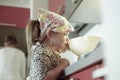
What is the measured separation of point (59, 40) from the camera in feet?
5.88

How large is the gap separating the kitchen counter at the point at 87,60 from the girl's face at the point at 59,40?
1.65 ft

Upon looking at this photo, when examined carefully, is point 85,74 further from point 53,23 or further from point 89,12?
point 89,12

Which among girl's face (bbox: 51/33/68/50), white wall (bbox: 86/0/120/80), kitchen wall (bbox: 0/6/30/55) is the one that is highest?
white wall (bbox: 86/0/120/80)

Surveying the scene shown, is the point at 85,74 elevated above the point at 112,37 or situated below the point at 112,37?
below

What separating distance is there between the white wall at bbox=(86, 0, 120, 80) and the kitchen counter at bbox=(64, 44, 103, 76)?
40cm

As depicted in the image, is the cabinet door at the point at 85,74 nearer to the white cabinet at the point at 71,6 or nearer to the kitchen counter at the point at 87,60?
the kitchen counter at the point at 87,60

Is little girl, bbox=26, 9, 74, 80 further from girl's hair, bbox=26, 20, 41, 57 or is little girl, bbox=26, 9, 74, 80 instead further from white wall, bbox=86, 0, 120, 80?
white wall, bbox=86, 0, 120, 80

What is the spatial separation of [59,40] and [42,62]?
0.31 m

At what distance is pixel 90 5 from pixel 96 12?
7 cm

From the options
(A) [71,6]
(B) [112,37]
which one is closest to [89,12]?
(A) [71,6]

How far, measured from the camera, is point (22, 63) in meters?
3.53

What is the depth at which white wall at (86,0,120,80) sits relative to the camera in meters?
0.33

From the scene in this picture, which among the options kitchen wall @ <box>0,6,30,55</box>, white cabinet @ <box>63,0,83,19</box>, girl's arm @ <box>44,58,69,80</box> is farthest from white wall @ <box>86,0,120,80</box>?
kitchen wall @ <box>0,6,30,55</box>

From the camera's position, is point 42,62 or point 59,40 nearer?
point 42,62
